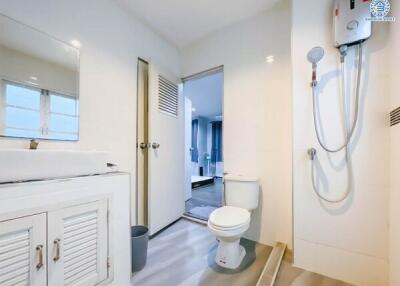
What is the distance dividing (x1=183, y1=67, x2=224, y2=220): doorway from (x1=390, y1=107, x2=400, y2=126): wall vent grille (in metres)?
1.63

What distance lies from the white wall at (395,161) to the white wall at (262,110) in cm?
71

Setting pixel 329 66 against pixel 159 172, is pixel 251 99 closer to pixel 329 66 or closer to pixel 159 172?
pixel 329 66

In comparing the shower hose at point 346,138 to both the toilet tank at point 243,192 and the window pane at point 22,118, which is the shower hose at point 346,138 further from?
the window pane at point 22,118

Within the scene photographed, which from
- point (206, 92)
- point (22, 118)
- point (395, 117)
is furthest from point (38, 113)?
point (206, 92)

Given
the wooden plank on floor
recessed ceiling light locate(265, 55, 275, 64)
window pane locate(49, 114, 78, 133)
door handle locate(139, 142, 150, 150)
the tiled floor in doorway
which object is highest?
recessed ceiling light locate(265, 55, 275, 64)

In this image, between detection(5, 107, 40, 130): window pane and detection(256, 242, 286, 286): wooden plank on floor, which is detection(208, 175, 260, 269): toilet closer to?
detection(256, 242, 286, 286): wooden plank on floor

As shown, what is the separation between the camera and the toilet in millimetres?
1471

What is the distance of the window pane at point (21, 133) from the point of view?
1196 millimetres

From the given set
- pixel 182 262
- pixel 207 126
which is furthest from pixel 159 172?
pixel 207 126

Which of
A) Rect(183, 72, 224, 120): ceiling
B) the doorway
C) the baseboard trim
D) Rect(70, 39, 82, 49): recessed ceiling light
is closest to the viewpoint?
Rect(70, 39, 82, 49): recessed ceiling light

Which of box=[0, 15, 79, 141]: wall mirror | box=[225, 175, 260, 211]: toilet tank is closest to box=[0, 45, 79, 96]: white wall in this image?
box=[0, 15, 79, 141]: wall mirror

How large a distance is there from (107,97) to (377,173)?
219 cm

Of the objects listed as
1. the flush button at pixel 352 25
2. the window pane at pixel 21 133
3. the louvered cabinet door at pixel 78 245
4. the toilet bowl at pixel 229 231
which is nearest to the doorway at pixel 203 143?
the toilet bowl at pixel 229 231

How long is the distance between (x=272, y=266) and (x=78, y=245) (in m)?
1.40
